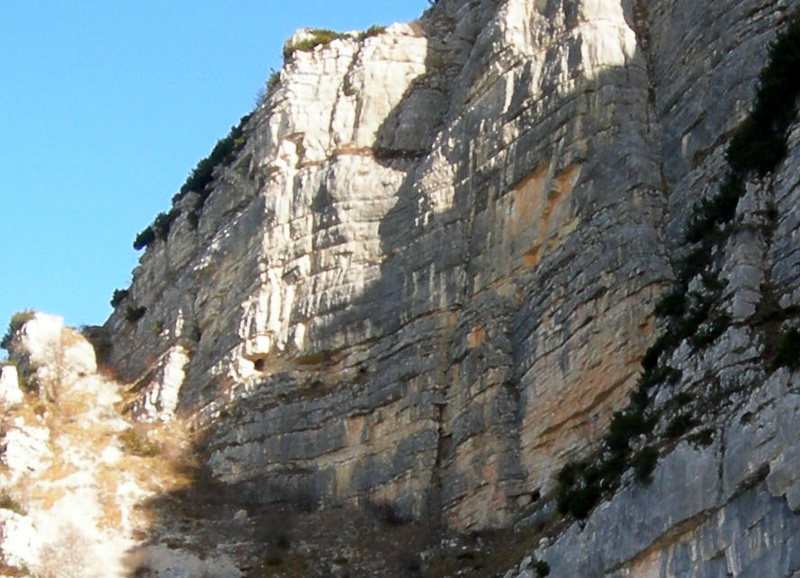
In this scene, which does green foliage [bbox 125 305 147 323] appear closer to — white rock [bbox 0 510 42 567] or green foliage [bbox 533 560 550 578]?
white rock [bbox 0 510 42 567]

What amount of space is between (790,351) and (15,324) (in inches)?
972

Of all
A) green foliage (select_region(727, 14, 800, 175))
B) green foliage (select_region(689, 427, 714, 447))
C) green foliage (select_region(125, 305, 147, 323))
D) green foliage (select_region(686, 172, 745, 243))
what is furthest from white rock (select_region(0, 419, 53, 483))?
green foliage (select_region(689, 427, 714, 447))

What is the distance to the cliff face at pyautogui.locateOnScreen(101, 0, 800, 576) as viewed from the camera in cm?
2775

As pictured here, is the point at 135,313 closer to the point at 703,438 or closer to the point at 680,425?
the point at 680,425

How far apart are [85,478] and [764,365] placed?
1688 cm

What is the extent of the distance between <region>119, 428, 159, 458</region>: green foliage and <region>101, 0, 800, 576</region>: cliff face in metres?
1.14

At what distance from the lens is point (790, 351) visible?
2439 centimetres

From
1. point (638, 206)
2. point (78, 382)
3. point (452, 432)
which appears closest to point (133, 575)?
point (452, 432)

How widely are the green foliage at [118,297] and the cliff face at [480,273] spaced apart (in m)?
1.68

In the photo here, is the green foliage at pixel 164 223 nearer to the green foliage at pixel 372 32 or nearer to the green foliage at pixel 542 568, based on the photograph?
the green foliage at pixel 372 32

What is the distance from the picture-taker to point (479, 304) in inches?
1411

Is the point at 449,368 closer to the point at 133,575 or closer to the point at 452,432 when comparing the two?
the point at 452,432

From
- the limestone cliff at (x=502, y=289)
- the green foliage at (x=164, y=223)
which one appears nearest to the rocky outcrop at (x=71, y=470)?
the limestone cliff at (x=502, y=289)

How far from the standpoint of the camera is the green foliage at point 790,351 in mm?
24219
